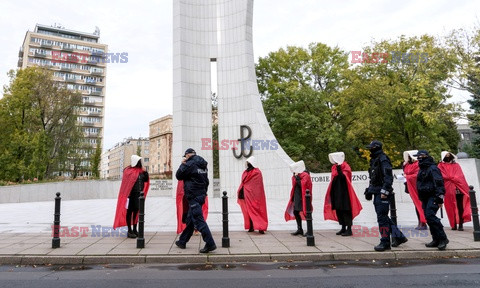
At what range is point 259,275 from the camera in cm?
504

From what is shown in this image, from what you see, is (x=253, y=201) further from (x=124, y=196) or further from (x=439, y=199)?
(x=439, y=199)

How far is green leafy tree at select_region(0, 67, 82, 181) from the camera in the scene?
27.9 meters

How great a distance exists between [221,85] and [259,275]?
66.4 feet

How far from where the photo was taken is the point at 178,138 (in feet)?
76.1

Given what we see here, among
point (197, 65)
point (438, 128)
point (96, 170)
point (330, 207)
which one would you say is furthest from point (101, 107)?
point (330, 207)

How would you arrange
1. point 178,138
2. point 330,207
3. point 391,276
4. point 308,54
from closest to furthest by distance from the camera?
point 391,276 → point 330,207 → point 178,138 → point 308,54

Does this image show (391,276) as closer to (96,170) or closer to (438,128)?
(438,128)

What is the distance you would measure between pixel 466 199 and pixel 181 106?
18779 mm

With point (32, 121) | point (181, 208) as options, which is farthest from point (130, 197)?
point (32, 121)

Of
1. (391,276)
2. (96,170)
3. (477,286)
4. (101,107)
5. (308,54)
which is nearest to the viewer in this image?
(477,286)

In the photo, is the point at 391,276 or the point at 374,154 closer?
the point at 391,276

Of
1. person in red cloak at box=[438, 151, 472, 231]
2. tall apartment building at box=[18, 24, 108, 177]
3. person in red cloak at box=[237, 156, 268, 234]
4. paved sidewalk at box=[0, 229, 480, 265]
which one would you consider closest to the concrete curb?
paved sidewalk at box=[0, 229, 480, 265]

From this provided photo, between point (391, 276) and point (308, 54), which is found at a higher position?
point (308, 54)

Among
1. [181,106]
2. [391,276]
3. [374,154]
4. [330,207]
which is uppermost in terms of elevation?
[181,106]
